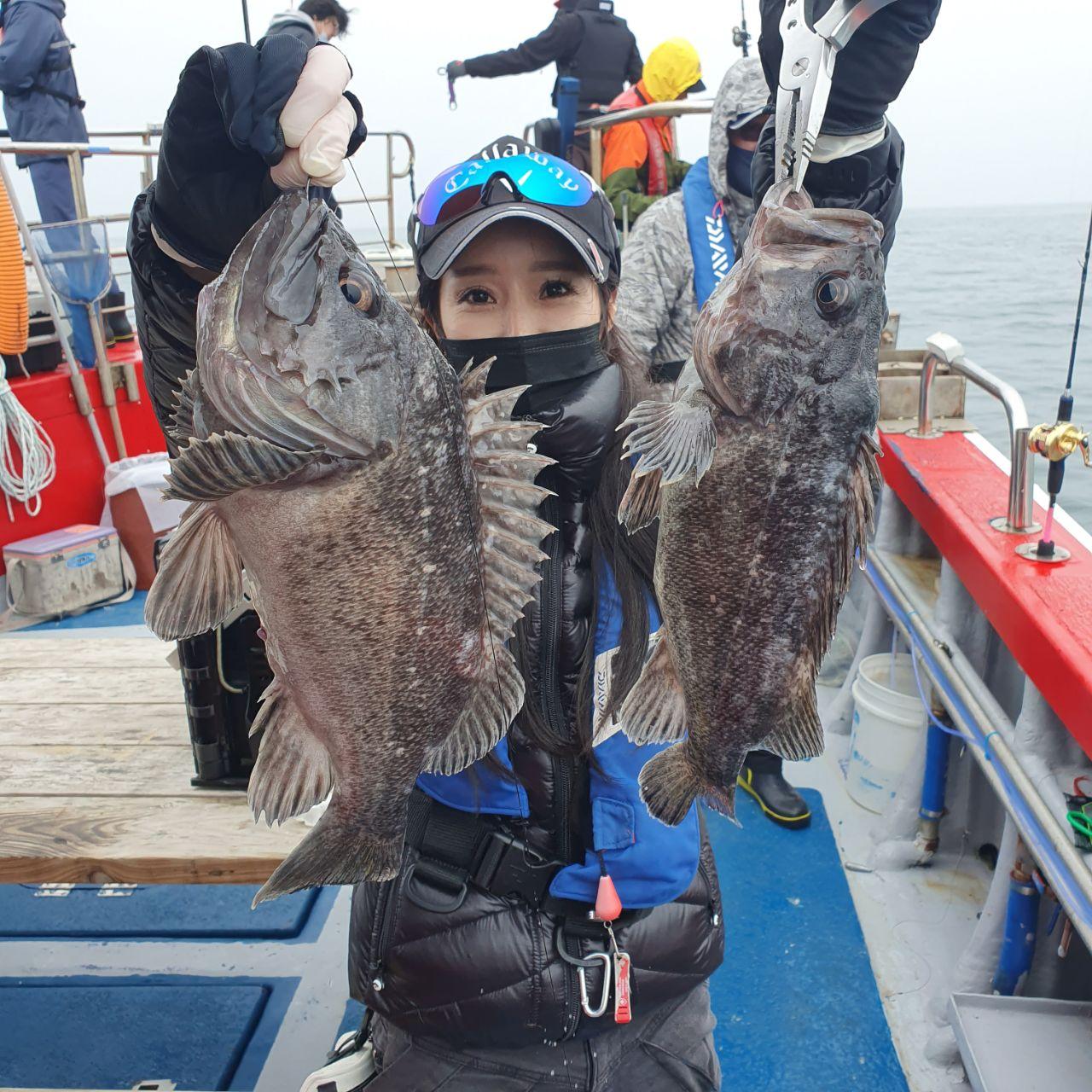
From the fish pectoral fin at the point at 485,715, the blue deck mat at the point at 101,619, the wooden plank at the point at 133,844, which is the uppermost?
the fish pectoral fin at the point at 485,715

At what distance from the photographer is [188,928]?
355 cm

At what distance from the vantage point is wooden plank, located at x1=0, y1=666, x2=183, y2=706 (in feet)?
9.78

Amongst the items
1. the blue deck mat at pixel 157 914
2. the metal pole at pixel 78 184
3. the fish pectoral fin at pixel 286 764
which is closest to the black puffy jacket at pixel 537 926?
the fish pectoral fin at pixel 286 764

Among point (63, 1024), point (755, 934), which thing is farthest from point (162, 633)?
point (755, 934)

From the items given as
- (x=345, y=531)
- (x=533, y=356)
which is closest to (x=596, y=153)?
(x=533, y=356)

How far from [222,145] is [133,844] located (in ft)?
5.30

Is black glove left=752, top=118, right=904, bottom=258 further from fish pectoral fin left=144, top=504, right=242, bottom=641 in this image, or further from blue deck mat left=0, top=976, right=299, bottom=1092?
blue deck mat left=0, top=976, right=299, bottom=1092

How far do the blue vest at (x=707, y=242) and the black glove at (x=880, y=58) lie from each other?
7.08 ft

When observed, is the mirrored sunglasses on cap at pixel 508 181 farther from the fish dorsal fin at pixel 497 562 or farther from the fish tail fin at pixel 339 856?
the fish tail fin at pixel 339 856

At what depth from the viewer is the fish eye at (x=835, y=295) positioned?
146cm

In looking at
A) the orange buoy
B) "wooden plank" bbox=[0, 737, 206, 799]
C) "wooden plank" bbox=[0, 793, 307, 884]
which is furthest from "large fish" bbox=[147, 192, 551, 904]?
the orange buoy

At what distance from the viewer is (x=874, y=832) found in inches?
152

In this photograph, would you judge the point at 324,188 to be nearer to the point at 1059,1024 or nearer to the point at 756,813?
the point at 1059,1024

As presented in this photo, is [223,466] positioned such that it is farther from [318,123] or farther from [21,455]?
[21,455]
